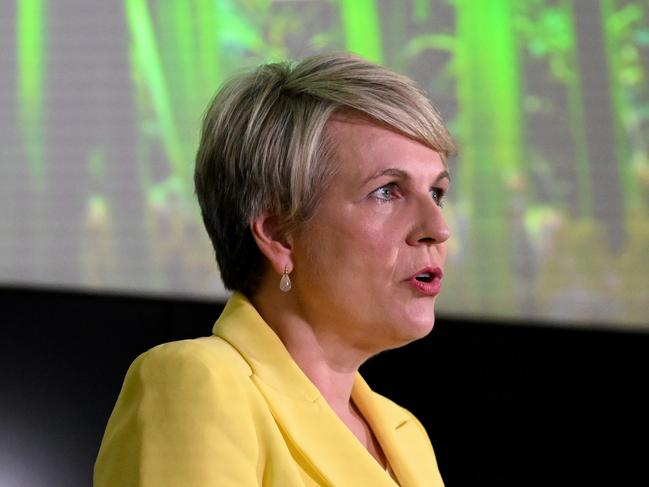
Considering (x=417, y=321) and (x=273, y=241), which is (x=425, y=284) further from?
(x=273, y=241)

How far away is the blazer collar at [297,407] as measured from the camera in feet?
5.22

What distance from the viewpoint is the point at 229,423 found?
1475mm

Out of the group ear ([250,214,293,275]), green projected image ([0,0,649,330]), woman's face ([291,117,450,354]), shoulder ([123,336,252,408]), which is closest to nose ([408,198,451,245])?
woman's face ([291,117,450,354])

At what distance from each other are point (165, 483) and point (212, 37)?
2228 millimetres

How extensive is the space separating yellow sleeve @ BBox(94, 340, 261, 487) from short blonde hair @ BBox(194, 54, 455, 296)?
0.25 metres

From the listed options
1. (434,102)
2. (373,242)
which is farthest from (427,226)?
(434,102)

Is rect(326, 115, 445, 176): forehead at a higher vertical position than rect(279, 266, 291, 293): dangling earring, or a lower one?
higher

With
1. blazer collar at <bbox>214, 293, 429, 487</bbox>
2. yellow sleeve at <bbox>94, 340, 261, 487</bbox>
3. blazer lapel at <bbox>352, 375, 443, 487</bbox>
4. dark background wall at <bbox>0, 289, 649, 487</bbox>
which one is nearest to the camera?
yellow sleeve at <bbox>94, 340, 261, 487</bbox>

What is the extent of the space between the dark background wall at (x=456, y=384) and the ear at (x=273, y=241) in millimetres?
1695

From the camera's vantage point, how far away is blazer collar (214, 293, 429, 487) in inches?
62.7

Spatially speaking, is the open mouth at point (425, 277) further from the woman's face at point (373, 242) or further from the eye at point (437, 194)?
the eye at point (437, 194)

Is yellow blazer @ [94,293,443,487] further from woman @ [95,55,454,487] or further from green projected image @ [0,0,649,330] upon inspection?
green projected image @ [0,0,649,330]

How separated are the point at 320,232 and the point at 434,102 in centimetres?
179

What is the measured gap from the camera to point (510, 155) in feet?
11.2
